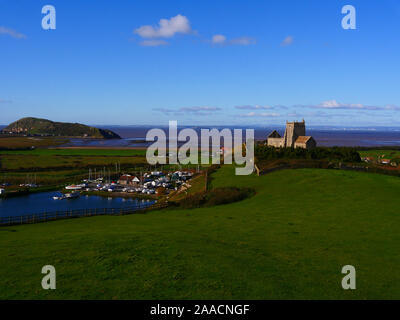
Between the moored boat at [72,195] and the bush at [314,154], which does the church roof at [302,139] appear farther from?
the moored boat at [72,195]

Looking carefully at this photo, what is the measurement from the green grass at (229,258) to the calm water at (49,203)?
47.0m

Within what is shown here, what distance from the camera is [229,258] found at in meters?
15.8

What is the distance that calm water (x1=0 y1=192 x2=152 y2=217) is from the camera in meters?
65.2

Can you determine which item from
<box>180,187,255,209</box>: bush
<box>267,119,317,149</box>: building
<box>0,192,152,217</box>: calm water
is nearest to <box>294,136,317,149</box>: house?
<box>267,119,317,149</box>: building

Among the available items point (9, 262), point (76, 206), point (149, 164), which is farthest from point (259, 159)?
point (149, 164)

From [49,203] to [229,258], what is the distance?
6773 cm

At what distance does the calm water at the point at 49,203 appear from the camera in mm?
65188

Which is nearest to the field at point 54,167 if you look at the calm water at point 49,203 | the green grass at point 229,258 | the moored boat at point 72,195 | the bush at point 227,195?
the calm water at point 49,203

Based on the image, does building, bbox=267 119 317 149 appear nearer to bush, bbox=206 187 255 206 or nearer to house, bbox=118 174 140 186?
bush, bbox=206 187 255 206

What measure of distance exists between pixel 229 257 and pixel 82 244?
8.83 m

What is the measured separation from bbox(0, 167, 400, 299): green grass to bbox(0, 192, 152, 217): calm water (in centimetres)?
4698
